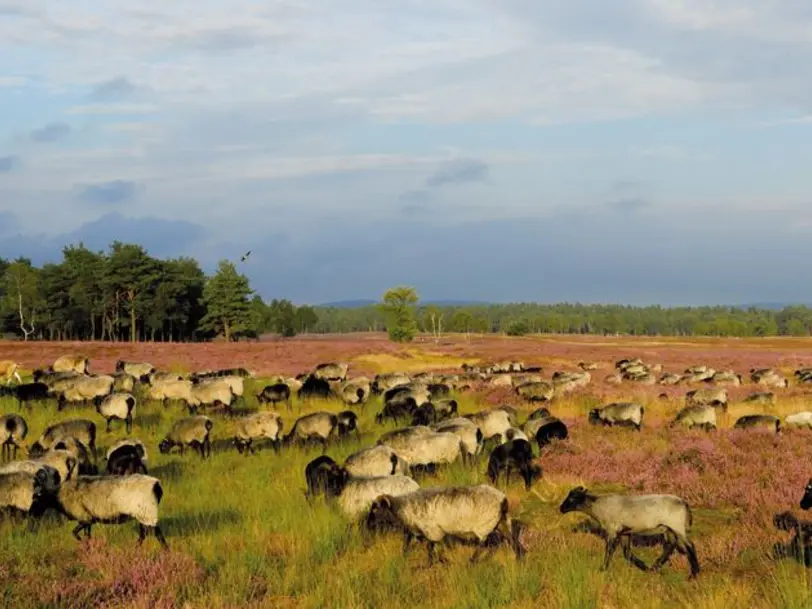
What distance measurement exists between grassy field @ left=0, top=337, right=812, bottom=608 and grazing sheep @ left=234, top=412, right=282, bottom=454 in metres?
0.36

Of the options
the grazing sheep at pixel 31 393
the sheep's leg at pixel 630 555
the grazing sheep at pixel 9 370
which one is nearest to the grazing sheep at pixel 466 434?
the sheep's leg at pixel 630 555

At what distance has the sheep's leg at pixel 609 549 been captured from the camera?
8.66 metres

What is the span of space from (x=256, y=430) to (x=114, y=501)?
7.29 meters

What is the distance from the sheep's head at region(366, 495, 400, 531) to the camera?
32.5ft

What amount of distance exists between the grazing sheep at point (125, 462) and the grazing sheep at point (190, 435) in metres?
3.01

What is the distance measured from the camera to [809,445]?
52.2 ft

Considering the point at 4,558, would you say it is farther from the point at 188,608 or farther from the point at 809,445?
the point at 809,445

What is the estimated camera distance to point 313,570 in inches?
339

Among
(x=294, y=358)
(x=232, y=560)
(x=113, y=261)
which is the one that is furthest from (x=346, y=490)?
(x=113, y=261)

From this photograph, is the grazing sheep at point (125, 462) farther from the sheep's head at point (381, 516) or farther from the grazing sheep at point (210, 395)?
the grazing sheep at point (210, 395)

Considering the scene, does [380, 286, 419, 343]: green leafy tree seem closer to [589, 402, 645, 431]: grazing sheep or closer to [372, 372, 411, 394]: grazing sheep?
[372, 372, 411, 394]: grazing sheep

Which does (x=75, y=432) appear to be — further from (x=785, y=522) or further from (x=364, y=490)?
(x=785, y=522)

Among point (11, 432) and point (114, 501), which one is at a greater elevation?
point (11, 432)

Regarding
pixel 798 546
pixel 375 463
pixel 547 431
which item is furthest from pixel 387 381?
pixel 798 546
